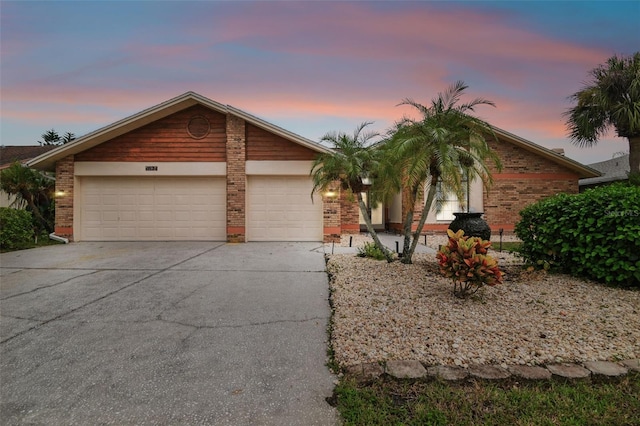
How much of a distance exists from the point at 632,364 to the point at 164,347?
441 centimetres

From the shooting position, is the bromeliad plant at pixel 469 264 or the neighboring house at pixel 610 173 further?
the neighboring house at pixel 610 173

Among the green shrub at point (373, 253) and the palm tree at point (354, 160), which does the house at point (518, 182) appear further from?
the palm tree at point (354, 160)

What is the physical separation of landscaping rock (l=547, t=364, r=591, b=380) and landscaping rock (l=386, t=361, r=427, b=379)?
1.10 m

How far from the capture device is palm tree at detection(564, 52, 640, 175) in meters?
10.9

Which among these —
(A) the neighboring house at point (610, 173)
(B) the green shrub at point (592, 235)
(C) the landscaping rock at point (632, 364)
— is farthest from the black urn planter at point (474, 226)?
(A) the neighboring house at point (610, 173)

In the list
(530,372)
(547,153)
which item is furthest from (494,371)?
(547,153)

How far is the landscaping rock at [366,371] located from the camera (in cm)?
230

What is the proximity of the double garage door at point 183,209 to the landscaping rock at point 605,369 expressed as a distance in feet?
26.8

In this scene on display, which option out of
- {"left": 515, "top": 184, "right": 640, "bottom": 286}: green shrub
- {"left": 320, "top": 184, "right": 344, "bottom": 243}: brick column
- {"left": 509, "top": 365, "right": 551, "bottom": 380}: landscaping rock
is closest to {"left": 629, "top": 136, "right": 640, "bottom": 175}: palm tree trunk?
{"left": 515, "top": 184, "right": 640, "bottom": 286}: green shrub

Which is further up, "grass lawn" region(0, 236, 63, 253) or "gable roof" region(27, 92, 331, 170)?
"gable roof" region(27, 92, 331, 170)

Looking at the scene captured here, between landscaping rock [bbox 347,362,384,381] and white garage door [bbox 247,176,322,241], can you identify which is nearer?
landscaping rock [bbox 347,362,384,381]

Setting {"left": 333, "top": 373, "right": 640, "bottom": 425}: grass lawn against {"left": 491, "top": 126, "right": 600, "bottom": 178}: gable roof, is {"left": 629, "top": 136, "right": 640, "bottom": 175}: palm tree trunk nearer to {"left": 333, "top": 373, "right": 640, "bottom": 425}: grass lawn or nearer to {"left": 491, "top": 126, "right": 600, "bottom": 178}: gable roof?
{"left": 491, "top": 126, "right": 600, "bottom": 178}: gable roof

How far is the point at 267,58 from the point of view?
33.3 ft

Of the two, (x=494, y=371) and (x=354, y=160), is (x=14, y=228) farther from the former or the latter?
(x=494, y=371)
